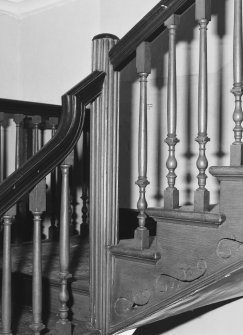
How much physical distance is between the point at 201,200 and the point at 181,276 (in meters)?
0.32

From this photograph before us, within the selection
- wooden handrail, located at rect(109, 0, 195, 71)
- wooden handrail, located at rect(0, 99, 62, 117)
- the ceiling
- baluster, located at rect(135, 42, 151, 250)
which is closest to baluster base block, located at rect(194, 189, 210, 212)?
baluster, located at rect(135, 42, 151, 250)

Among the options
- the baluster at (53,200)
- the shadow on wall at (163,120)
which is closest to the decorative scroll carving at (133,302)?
the shadow on wall at (163,120)

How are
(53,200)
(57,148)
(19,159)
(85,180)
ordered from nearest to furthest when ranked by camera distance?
1. (57,148)
2. (19,159)
3. (85,180)
4. (53,200)

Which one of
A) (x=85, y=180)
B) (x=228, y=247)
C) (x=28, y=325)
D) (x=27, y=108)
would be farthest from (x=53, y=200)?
(x=228, y=247)

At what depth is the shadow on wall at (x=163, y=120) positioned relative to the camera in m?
3.40

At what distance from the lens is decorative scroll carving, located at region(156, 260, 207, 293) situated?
6.53 feet

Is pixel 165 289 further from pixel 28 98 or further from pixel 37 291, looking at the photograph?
pixel 28 98

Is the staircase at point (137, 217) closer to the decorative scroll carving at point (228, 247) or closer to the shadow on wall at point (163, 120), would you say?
the decorative scroll carving at point (228, 247)

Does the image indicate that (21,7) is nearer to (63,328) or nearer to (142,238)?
(142,238)

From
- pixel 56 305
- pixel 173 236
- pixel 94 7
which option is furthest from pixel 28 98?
pixel 173 236

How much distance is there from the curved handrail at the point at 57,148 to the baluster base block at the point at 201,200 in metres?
0.55

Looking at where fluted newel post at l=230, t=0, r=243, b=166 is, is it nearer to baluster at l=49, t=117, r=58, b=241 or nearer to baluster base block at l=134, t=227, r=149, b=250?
baluster base block at l=134, t=227, r=149, b=250

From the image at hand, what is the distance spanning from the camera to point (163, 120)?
378cm

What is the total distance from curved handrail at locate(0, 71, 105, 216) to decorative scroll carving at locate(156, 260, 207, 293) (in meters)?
0.63
